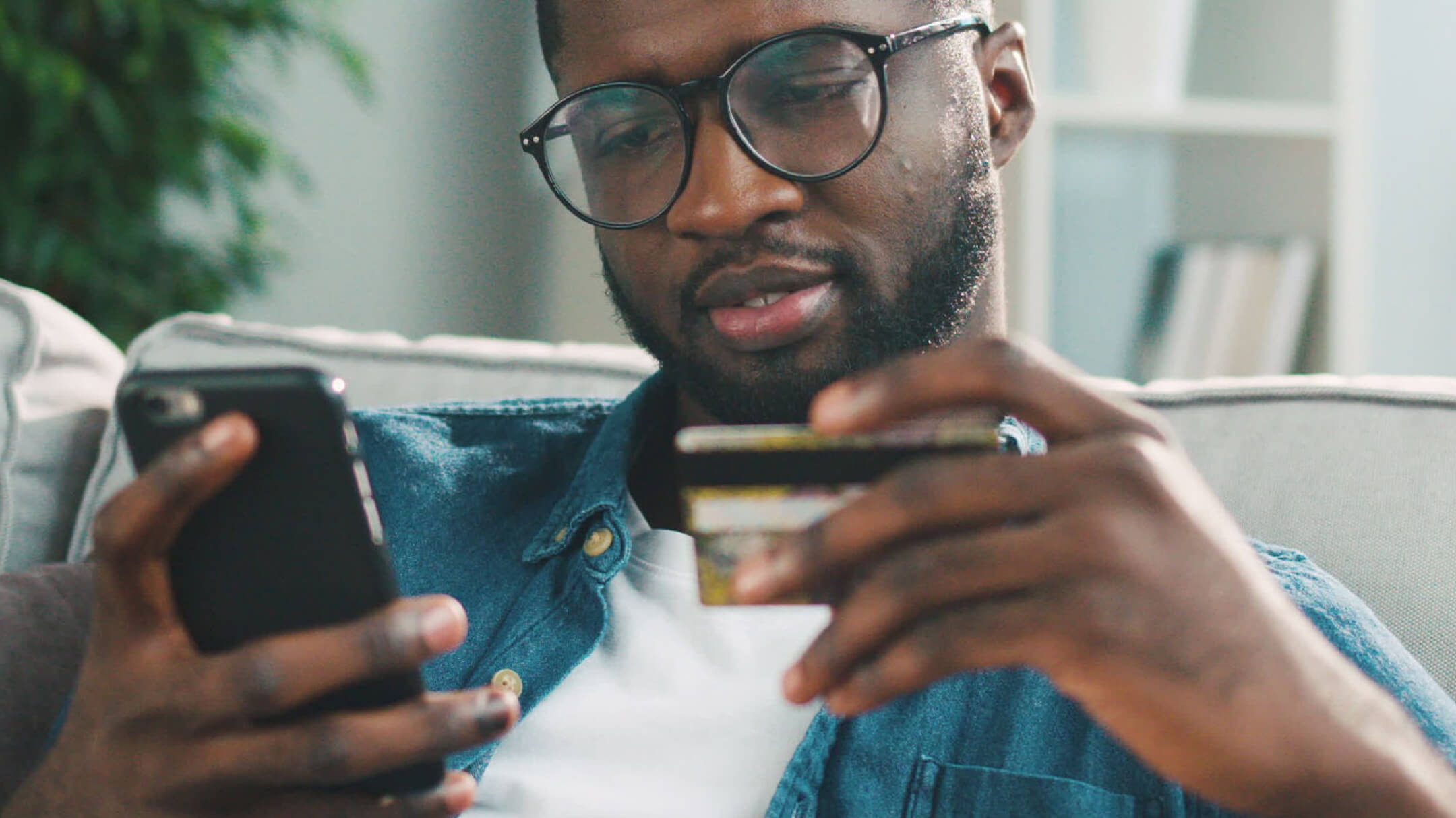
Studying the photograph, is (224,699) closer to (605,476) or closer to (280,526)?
(280,526)

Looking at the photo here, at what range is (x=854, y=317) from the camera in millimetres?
1030

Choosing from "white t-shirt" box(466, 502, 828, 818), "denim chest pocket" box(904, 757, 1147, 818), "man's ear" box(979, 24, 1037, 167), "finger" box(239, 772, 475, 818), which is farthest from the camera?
"man's ear" box(979, 24, 1037, 167)

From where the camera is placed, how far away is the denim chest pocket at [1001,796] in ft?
2.57

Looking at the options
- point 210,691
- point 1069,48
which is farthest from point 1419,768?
point 1069,48

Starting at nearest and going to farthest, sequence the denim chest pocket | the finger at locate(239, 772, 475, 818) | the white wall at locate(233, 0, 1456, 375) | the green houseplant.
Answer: the finger at locate(239, 772, 475, 818) < the denim chest pocket < the green houseplant < the white wall at locate(233, 0, 1456, 375)

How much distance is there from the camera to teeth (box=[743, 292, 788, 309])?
101cm

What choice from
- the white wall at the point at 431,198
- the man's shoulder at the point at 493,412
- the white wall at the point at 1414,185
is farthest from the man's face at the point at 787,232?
the white wall at the point at 1414,185

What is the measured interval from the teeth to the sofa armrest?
1.79 ft

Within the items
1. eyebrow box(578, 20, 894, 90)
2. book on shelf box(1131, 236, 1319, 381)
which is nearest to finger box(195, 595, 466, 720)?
eyebrow box(578, 20, 894, 90)

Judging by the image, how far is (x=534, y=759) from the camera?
93cm

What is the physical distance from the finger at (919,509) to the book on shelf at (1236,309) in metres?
1.78

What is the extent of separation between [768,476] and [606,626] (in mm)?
472

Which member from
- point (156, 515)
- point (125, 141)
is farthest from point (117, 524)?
point (125, 141)

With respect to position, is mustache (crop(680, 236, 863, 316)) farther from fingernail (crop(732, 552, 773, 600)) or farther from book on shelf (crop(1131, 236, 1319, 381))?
book on shelf (crop(1131, 236, 1319, 381))
